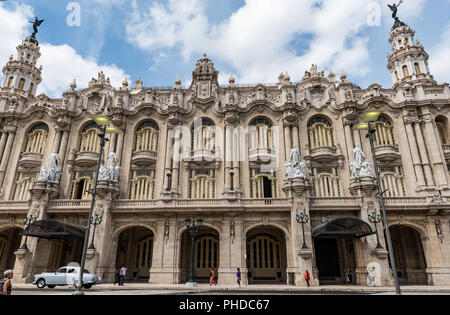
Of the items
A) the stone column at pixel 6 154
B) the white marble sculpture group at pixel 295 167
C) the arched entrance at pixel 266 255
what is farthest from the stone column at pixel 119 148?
the white marble sculpture group at pixel 295 167

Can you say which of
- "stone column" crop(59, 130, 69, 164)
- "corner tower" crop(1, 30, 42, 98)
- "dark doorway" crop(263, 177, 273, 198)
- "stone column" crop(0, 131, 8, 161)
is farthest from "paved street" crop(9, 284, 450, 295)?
"corner tower" crop(1, 30, 42, 98)

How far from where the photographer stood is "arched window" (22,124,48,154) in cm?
3161

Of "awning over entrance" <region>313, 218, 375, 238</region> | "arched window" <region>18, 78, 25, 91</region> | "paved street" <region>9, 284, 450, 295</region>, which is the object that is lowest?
"paved street" <region>9, 284, 450, 295</region>

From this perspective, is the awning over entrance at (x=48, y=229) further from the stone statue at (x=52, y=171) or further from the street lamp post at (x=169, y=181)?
the street lamp post at (x=169, y=181)

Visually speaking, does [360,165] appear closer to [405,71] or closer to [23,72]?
[405,71]

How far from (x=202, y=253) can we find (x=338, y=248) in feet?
42.1

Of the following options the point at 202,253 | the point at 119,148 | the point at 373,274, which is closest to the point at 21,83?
the point at 119,148

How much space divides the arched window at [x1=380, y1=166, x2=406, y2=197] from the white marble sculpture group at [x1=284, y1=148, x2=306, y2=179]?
857 cm

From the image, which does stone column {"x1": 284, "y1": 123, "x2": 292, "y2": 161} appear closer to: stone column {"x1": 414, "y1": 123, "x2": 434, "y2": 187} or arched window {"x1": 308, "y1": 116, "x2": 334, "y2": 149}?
arched window {"x1": 308, "y1": 116, "x2": 334, "y2": 149}

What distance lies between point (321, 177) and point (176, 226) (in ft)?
48.5

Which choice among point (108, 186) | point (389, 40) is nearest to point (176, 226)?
point (108, 186)
